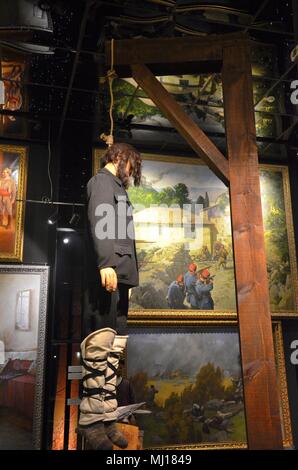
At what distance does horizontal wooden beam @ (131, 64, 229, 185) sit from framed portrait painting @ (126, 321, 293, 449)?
9.14ft

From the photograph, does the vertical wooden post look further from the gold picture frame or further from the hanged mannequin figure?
the gold picture frame

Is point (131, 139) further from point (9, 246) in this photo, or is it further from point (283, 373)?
point (283, 373)

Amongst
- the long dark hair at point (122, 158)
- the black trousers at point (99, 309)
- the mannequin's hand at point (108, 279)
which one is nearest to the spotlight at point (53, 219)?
the long dark hair at point (122, 158)

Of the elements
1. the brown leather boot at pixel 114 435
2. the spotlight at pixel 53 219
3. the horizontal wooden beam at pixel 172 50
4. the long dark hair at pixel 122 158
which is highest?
the horizontal wooden beam at pixel 172 50

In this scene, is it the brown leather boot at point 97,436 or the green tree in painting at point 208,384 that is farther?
the green tree in painting at point 208,384

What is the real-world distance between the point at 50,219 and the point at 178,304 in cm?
182

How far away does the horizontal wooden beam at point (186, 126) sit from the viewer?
319 centimetres

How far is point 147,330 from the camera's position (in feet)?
18.2

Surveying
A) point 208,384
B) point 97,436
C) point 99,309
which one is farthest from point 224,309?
point 97,436

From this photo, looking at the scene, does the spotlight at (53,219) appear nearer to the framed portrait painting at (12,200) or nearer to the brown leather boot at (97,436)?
the framed portrait painting at (12,200)

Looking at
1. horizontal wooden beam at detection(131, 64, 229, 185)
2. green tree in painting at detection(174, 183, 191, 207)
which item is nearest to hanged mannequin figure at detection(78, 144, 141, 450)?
horizontal wooden beam at detection(131, 64, 229, 185)
